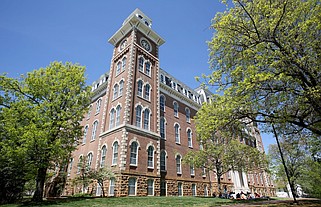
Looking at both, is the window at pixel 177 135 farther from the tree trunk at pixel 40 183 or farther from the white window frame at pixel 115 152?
the tree trunk at pixel 40 183

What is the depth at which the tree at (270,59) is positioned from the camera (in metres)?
8.29

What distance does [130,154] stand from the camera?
1880cm

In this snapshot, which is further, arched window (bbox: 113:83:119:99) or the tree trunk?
arched window (bbox: 113:83:119:99)

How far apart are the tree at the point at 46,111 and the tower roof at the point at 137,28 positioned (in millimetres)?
10702

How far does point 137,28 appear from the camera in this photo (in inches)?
1030

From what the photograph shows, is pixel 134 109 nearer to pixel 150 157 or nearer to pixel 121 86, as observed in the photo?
pixel 121 86

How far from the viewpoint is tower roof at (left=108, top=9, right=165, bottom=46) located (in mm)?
25630

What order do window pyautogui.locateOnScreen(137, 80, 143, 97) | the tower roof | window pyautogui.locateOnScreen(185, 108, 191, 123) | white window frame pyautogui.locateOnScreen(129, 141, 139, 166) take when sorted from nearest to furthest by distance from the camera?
white window frame pyautogui.locateOnScreen(129, 141, 139, 166)
window pyautogui.locateOnScreen(137, 80, 143, 97)
the tower roof
window pyautogui.locateOnScreen(185, 108, 191, 123)

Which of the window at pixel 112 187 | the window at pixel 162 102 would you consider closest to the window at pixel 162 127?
the window at pixel 162 102

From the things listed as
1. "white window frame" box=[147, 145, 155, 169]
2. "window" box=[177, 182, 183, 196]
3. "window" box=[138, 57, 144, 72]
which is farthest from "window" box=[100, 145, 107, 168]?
"window" box=[138, 57, 144, 72]

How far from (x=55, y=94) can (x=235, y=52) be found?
14.6 m

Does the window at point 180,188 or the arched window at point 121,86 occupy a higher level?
the arched window at point 121,86

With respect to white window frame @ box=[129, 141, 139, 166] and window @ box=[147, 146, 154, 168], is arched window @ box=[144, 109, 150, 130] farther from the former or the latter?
white window frame @ box=[129, 141, 139, 166]

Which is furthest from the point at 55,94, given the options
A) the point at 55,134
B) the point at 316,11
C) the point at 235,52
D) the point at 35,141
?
the point at 316,11
